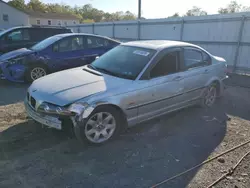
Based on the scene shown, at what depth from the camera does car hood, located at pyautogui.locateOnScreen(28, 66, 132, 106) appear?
3.42 metres

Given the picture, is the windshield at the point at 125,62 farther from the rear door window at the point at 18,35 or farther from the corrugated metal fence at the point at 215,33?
the corrugated metal fence at the point at 215,33

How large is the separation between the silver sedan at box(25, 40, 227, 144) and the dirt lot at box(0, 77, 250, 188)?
324 millimetres

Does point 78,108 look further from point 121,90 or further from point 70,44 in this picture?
point 70,44

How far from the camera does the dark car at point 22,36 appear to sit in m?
8.55

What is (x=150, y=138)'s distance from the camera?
13.1ft

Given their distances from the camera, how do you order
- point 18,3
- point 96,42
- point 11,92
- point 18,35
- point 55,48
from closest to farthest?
point 11,92 → point 55,48 → point 96,42 → point 18,35 → point 18,3

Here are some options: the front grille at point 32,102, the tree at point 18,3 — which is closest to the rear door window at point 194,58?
the front grille at point 32,102

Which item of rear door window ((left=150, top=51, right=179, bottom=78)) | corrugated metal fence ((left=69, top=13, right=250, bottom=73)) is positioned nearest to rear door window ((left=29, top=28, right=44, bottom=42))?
corrugated metal fence ((left=69, top=13, right=250, bottom=73))

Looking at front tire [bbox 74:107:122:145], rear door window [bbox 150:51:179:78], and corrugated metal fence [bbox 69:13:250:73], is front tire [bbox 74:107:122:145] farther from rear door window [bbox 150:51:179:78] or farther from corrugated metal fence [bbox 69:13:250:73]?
corrugated metal fence [bbox 69:13:250:73]

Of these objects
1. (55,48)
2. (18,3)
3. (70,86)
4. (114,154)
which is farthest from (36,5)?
(114,154)

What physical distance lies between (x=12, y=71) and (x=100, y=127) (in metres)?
4.61

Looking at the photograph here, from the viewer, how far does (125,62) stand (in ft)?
14.2

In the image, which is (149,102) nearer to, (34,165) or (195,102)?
(195,102)

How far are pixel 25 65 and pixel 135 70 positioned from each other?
4.39 m
